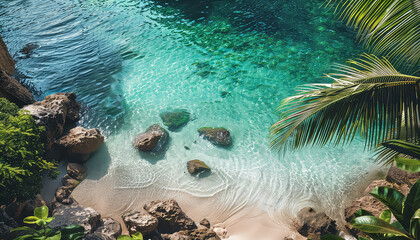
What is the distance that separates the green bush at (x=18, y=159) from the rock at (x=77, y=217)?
855 millimetres

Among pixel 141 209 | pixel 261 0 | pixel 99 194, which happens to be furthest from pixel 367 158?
pixel 261 0

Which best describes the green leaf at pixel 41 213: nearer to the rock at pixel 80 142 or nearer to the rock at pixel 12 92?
the rock at pixel 80 142

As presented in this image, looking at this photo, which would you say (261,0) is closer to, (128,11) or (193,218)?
(128,11)

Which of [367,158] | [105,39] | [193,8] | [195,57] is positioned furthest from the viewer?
[193,8]

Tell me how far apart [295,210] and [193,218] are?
255cm

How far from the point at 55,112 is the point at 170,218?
502cm

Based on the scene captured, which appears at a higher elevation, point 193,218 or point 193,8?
point 193,8

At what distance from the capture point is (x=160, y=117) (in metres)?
10.5

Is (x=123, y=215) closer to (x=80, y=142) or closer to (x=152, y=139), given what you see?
(x=152, y=139)

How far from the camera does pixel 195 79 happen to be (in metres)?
11.9

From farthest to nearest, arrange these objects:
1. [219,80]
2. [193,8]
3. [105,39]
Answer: [193,8] < [105,39] < [219,80]

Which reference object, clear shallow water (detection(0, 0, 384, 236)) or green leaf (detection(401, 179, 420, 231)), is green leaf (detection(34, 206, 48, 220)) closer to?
clear shallow water (detection(0, 0, 384, 236))

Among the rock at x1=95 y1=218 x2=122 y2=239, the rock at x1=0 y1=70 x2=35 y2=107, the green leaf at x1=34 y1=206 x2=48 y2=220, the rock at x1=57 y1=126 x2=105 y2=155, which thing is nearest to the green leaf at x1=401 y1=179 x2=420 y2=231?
the green leaf at x1=34 y1=206 x2=48 y2=220

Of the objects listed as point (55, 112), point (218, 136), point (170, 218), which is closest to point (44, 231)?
point (170, 218)
